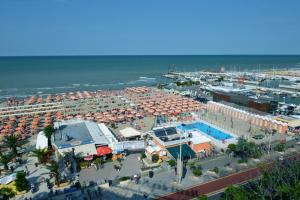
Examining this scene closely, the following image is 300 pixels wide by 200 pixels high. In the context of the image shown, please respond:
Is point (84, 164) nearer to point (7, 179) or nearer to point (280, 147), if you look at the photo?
point (7, 179)

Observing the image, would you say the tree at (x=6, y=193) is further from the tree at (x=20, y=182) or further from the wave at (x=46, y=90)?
the wave at (x=46, y=90)

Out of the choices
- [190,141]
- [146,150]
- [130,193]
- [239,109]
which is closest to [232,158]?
[190,141]

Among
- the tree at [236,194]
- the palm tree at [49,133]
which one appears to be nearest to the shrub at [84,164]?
the palm tree at [49,133]

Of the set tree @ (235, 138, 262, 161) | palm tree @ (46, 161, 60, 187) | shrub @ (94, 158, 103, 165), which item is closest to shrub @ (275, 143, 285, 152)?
tree @ (235, 138, 262, 161)

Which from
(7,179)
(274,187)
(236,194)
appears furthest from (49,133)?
(274,187)

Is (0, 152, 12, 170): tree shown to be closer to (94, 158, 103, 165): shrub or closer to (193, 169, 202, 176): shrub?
(94, 158, 103, 165): shrub

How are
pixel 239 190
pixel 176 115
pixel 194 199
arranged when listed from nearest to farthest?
pixel 239 190, pixel 194 199, pixel 176 115

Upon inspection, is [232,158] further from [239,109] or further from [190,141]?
[239,109]
